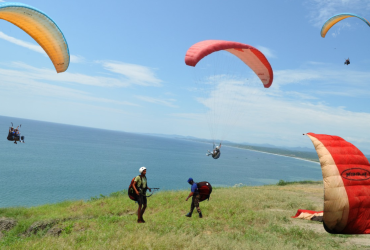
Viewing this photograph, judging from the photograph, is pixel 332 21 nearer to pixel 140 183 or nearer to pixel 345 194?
pixel 345 194

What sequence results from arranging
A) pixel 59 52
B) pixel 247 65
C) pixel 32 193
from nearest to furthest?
pixel 59 52, pixel 247 65, pixel 32 193

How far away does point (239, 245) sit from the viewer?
6871 millimetres

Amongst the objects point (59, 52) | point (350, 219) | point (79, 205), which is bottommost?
point (79, 205)

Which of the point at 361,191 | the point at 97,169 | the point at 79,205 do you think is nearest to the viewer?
the point at 361,191

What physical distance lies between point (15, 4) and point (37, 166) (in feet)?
215

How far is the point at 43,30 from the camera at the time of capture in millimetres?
8672

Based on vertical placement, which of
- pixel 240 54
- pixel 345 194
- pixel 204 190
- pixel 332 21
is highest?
pixel 332 21

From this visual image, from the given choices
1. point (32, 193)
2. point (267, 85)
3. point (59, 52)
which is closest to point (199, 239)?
point (59, 52)

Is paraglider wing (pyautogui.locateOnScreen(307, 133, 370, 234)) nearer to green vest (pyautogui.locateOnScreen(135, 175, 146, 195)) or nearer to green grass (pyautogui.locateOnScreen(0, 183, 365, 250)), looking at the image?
green grass (pyautogui.locateOnScreen(0, 183, 365, 250))

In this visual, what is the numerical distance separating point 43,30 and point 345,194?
10.9 meters

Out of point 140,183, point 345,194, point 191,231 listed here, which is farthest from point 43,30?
point 345,194

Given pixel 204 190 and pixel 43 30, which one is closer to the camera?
pixel 43 30

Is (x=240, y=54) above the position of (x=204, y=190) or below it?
above

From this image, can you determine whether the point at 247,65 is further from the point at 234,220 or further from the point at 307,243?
the point at 307,243
